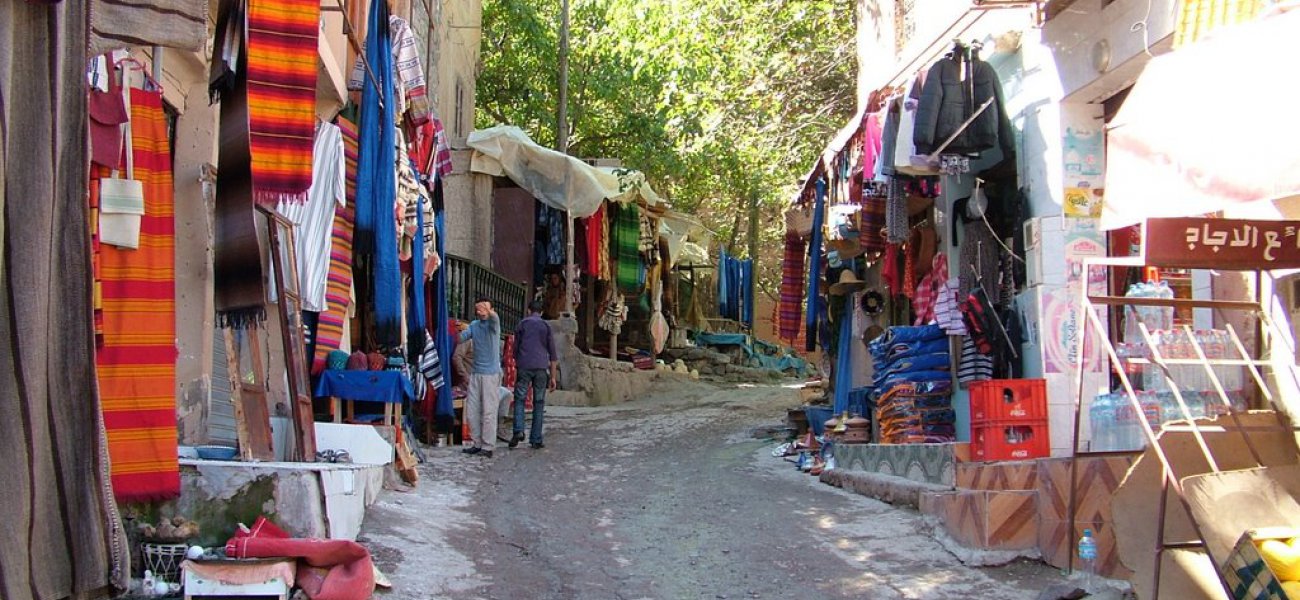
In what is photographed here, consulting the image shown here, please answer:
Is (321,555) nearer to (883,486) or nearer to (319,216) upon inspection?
(319,216)

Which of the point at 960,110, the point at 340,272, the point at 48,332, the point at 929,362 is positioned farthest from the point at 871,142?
the point at 48,332

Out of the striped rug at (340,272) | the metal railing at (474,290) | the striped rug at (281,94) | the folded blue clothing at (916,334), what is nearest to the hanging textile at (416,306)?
the striped rug at (340,272)

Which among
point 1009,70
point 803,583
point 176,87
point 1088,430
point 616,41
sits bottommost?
point 803,583

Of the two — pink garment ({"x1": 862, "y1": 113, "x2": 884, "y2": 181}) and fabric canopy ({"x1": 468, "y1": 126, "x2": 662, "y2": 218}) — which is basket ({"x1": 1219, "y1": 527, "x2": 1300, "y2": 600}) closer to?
pink garment ({"x1": 862, "y1": 113, "x2": 884, "y2": 181})

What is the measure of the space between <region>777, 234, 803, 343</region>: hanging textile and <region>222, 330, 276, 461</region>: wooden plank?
9.53 metres

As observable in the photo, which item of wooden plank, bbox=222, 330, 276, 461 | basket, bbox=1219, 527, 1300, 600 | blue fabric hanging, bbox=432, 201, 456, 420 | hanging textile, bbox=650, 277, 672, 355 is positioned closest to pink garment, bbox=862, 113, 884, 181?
blue fabric hanging, bbox=432, 201, 456, 420

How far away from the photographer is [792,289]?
16.3 meters

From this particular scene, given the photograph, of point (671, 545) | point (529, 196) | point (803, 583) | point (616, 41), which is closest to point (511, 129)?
point (529, 196)

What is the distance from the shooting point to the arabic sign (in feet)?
16.5

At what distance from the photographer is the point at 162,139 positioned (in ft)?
20.4

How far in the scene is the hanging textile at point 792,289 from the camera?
53.2ft

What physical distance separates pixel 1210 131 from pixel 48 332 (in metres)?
4.19

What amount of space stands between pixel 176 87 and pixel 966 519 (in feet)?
17.9

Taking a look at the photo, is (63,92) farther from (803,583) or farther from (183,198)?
(803,583)
